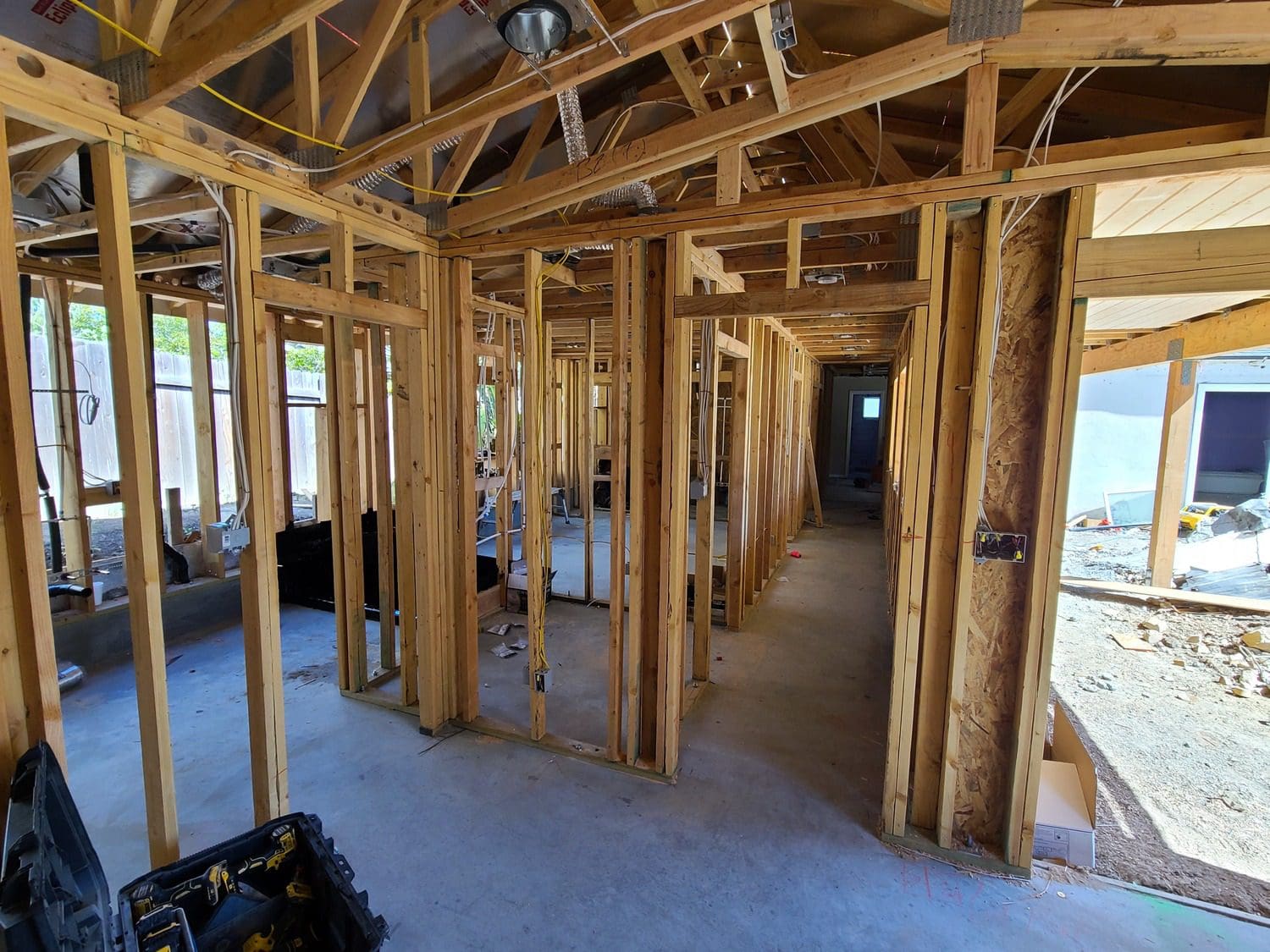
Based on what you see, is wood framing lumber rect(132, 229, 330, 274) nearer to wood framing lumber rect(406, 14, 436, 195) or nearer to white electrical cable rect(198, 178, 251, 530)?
white electrical cable rect(198, 178, 251, 530)

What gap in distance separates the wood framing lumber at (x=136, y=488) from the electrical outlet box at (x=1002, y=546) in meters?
2.82

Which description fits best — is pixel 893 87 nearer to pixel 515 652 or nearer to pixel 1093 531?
pixel 515 652

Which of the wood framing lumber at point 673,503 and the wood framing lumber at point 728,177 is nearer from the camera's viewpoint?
the wood framing lumber at point 728,177

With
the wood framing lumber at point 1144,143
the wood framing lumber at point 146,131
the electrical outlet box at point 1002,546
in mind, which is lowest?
the electrical outlet box at point 1002,546

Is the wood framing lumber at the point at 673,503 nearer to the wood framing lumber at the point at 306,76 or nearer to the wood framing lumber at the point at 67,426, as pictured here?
the wood framing lumber at the point at 306,76

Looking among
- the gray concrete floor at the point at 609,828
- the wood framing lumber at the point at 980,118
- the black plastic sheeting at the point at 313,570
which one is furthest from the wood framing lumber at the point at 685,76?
the black plastic sheeting at the point at 313,570

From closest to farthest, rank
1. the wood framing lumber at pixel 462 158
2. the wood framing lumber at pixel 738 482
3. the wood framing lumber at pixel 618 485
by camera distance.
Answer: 1. the wood framing lumber at pixel 462 158
2. the wood framing lumber at pixel 618 485
3. the wood framing lumber at pixel 738 482

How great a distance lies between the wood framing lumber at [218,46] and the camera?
1435 millimetres

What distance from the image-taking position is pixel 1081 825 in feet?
7.40

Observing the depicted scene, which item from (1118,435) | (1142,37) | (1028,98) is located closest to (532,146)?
(1028,98)

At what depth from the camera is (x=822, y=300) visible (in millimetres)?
2268

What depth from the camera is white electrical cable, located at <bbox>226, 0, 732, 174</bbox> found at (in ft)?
5.27

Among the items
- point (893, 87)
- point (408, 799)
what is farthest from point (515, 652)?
point (893, 87)

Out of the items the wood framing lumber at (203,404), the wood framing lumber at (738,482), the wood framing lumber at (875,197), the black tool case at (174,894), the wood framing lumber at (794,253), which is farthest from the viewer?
the wood framing lumber at (203,404)
